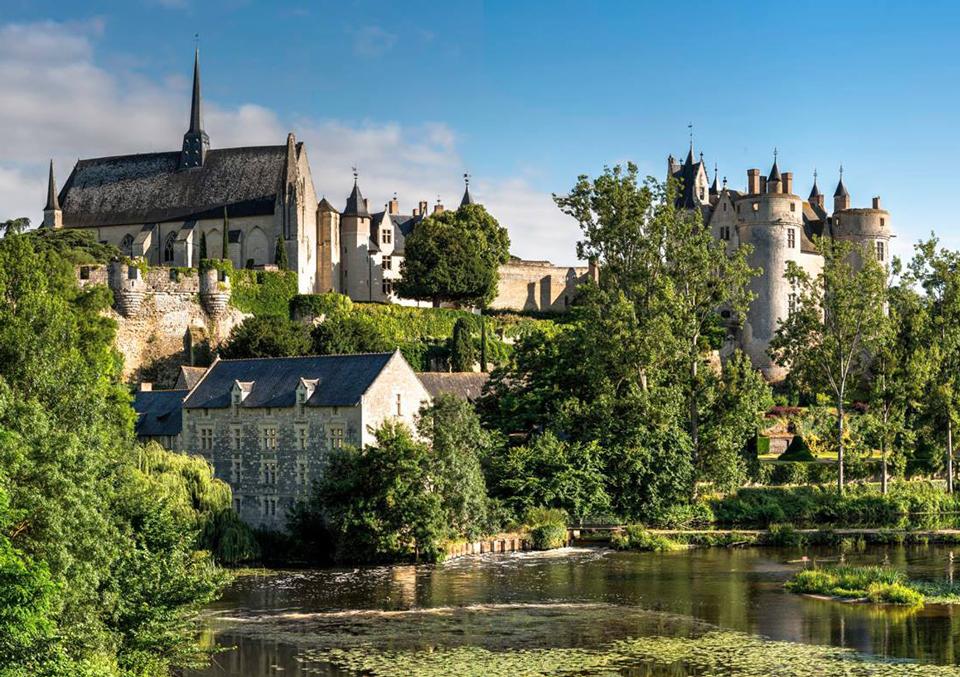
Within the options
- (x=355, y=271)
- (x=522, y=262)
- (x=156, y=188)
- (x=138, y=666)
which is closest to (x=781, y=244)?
(x=522, y=262)

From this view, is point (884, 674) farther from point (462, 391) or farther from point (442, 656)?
point (462, 391)

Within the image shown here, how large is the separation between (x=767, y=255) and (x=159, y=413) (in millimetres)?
40776

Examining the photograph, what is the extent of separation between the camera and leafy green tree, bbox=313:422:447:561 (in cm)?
3912

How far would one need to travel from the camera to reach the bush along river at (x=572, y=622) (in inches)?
1029

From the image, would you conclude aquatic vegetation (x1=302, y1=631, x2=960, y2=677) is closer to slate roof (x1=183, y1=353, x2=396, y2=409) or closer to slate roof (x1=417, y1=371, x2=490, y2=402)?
slate roof (x1=183, y1=353, x2=396, y2=409)


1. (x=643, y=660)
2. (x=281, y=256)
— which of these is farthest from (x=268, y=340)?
(x=643, y=660)

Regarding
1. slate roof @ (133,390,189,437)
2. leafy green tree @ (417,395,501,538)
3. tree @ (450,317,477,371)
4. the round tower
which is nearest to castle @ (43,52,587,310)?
tree @ (450,317,477,371)

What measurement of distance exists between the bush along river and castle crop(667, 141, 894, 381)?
3727 centimetres

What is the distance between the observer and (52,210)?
265 ft

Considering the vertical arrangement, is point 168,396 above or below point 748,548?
above

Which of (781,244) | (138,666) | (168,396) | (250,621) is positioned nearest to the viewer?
(138,666)

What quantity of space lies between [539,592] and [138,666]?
42.4ft

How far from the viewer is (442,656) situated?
26.7 meters

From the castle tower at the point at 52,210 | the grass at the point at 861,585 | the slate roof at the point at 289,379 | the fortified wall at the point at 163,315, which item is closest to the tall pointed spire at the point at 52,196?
the castle tower at the point at 52,210
